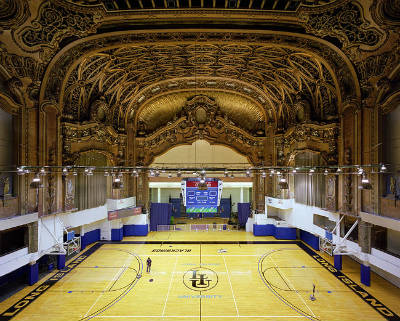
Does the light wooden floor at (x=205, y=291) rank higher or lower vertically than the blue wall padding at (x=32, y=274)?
lower

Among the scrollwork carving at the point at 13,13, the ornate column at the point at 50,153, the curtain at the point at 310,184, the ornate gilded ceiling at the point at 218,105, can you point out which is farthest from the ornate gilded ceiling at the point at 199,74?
the scrollwork carving at the point at 13,13

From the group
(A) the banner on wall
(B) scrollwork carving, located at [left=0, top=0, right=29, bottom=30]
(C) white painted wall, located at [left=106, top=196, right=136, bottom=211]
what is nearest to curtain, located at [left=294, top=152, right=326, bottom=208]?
(A) the banner on wall

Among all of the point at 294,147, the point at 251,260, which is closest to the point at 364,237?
the point at 251,260

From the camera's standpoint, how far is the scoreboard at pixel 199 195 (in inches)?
581

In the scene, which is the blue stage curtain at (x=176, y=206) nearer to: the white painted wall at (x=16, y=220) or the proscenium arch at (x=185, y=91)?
the proscenium arch at (x=185, y=91)

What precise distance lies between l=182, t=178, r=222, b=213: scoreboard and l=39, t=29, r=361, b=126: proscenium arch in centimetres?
814

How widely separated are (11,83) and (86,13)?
475 cm

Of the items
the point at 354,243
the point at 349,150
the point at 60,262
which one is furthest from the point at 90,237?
the point at 349,150

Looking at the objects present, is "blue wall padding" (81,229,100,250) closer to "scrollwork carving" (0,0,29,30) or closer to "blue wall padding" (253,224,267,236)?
"blue wall padding" (253,224,267,236)

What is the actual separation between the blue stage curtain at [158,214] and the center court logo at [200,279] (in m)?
9.60

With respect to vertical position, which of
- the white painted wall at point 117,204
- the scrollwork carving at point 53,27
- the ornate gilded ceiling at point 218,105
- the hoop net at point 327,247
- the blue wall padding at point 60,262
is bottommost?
the blue wall padding at point 60,262

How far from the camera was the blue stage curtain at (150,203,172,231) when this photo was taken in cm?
2122

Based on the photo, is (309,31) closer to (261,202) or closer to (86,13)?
(86,13)

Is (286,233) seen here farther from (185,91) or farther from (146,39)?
(146,39)
